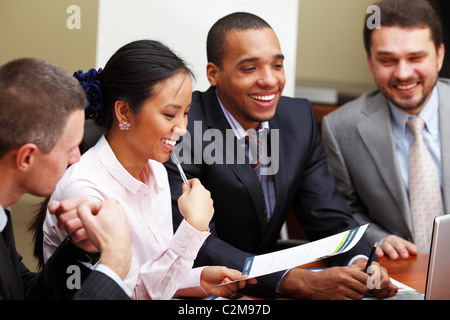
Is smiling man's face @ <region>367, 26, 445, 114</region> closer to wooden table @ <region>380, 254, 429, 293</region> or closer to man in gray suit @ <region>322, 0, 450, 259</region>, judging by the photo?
man in gray suit @ <region>322, 0, 450, 259</region>

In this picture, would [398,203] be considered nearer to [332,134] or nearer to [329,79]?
[332,134]

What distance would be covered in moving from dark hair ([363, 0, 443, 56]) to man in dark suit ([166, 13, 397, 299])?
0.57 m

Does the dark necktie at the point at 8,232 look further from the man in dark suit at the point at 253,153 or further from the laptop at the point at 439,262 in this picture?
the laptop at the point at 439,262

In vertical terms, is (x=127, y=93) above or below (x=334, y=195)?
above

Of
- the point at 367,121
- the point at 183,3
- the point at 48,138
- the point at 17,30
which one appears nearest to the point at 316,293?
the point at 48,138

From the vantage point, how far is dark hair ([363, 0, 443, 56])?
239 cm

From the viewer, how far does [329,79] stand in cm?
452

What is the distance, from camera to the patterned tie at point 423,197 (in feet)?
7.46

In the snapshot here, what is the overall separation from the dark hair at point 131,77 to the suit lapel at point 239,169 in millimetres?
494

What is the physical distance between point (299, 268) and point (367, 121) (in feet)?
3.44

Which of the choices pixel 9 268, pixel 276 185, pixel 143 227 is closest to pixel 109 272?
pixel 9 268

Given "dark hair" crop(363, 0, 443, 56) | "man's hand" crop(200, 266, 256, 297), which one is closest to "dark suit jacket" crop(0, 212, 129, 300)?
"man's hand" crop(200, 266, 256, 297)

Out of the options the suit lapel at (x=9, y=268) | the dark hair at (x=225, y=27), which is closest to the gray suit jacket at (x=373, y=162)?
the dark hair at (x=225, y=27)

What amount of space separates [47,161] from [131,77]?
0.46 metres
